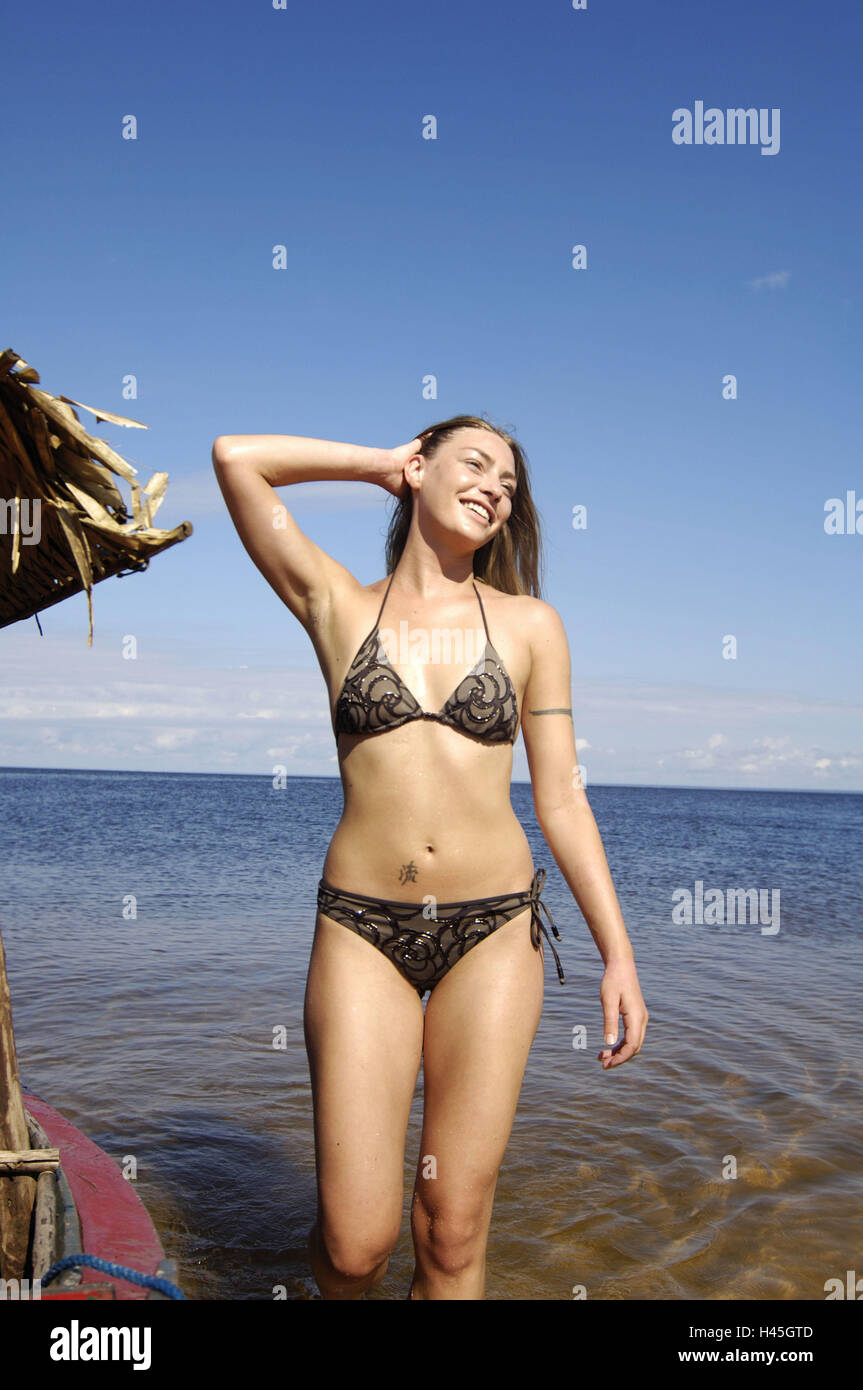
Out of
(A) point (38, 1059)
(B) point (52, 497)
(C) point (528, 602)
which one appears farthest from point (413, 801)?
(A) point (38, 1059)

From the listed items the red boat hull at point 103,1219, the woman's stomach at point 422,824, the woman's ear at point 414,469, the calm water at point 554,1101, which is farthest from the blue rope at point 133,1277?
the woman's ear at point 414,469

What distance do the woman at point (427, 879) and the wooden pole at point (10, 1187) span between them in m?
0.89

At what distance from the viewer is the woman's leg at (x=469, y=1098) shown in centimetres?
297

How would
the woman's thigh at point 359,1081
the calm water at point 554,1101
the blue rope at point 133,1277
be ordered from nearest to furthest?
the blue rope at point 133,1277 → the woman's thigh at point 359,1081 → the calm water at point 554,1101

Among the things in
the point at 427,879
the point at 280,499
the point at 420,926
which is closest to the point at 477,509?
the point at 280,499

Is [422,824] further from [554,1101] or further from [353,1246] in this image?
[554,1101]

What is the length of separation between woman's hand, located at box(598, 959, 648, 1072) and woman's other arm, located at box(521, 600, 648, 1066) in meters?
0.02

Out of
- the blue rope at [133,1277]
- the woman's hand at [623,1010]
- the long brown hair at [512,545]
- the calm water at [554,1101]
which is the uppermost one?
the long brown hair at [512,545]

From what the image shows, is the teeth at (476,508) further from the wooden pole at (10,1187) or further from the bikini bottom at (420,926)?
the wooden pole at (10,1187)

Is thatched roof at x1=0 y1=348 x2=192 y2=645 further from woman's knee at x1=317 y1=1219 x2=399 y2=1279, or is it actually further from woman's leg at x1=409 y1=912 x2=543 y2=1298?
woman's knee at x1=317 y1=1219 x2=399 y2=1279

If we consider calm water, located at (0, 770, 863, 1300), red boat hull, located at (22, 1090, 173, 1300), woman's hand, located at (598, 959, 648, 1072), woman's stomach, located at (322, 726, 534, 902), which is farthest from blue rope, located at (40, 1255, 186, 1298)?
calm water, located at (0, 770, 863, 1300)

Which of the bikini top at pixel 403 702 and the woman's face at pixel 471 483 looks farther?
the woman's face at pixel 471 483

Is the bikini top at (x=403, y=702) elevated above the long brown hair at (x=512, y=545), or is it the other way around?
the long brown hair at (x=512, y=545)

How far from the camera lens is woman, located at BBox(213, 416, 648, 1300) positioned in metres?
2.97
